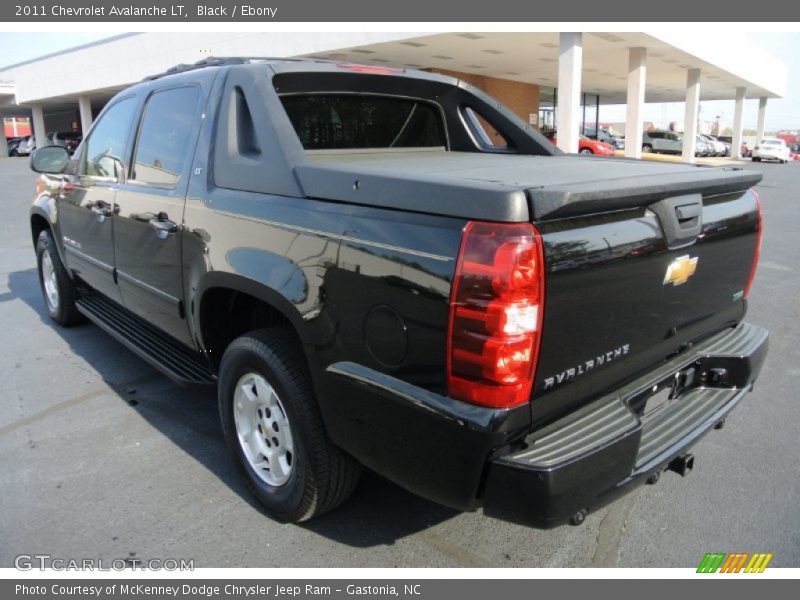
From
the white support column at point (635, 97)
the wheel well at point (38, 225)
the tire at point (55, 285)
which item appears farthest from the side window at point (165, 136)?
the white support column at point (635, 97)

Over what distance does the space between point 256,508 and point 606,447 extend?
1695 mm

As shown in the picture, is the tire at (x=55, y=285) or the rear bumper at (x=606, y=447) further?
the tire at (x=55, y=285)

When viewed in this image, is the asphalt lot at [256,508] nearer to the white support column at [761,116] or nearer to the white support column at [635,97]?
the white support column at [635,97]

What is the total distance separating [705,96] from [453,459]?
184ft

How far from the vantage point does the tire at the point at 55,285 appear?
5.34 meters

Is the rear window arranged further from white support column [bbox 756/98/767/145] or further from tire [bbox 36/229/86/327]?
white support column [bbox 756/98/767/145]

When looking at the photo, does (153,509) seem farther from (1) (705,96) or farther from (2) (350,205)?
(1) (705,96)

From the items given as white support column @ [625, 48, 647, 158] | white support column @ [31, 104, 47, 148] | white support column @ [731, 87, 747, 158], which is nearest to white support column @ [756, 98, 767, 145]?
white support column @ [731, 87, 747, 158]

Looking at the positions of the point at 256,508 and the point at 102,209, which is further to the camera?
the point at 102,209

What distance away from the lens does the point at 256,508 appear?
2.95 m

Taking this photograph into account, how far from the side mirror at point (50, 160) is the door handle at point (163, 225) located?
205 cm

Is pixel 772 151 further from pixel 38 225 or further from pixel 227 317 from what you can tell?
pixel 227 317

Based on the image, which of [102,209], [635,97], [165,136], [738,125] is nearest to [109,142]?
[102,209]

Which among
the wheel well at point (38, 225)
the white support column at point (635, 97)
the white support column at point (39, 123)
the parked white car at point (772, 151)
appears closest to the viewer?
the wheel well at point (38, 225)
